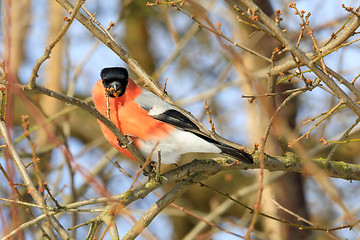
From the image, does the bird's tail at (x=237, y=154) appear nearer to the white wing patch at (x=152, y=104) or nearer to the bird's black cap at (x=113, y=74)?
the white wing patch at (x=152, y=104)

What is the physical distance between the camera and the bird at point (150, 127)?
10.8 feet

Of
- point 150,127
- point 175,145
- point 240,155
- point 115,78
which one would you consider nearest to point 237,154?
point 240,155

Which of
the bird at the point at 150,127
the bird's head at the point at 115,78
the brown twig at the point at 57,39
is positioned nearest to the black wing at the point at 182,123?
the bird at the point at 150,127

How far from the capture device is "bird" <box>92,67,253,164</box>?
3.28m

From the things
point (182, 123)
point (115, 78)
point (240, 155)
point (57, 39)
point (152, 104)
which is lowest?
point (240, 155)

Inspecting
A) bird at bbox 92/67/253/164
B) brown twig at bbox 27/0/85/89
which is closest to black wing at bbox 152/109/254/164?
bird at bbox 92/67/253/164

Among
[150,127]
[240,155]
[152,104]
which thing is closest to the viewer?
[240,155]

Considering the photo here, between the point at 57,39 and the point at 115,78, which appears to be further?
the point at 115,78

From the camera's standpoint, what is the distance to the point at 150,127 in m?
3.32

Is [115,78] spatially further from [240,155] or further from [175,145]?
[240,155]

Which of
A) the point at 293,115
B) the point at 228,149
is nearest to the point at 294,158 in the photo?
the point at 228,149

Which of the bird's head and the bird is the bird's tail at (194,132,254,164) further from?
the bird's head

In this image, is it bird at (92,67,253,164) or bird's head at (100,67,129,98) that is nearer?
bird at (92,67,253,164)

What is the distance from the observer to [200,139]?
10.8 ft
